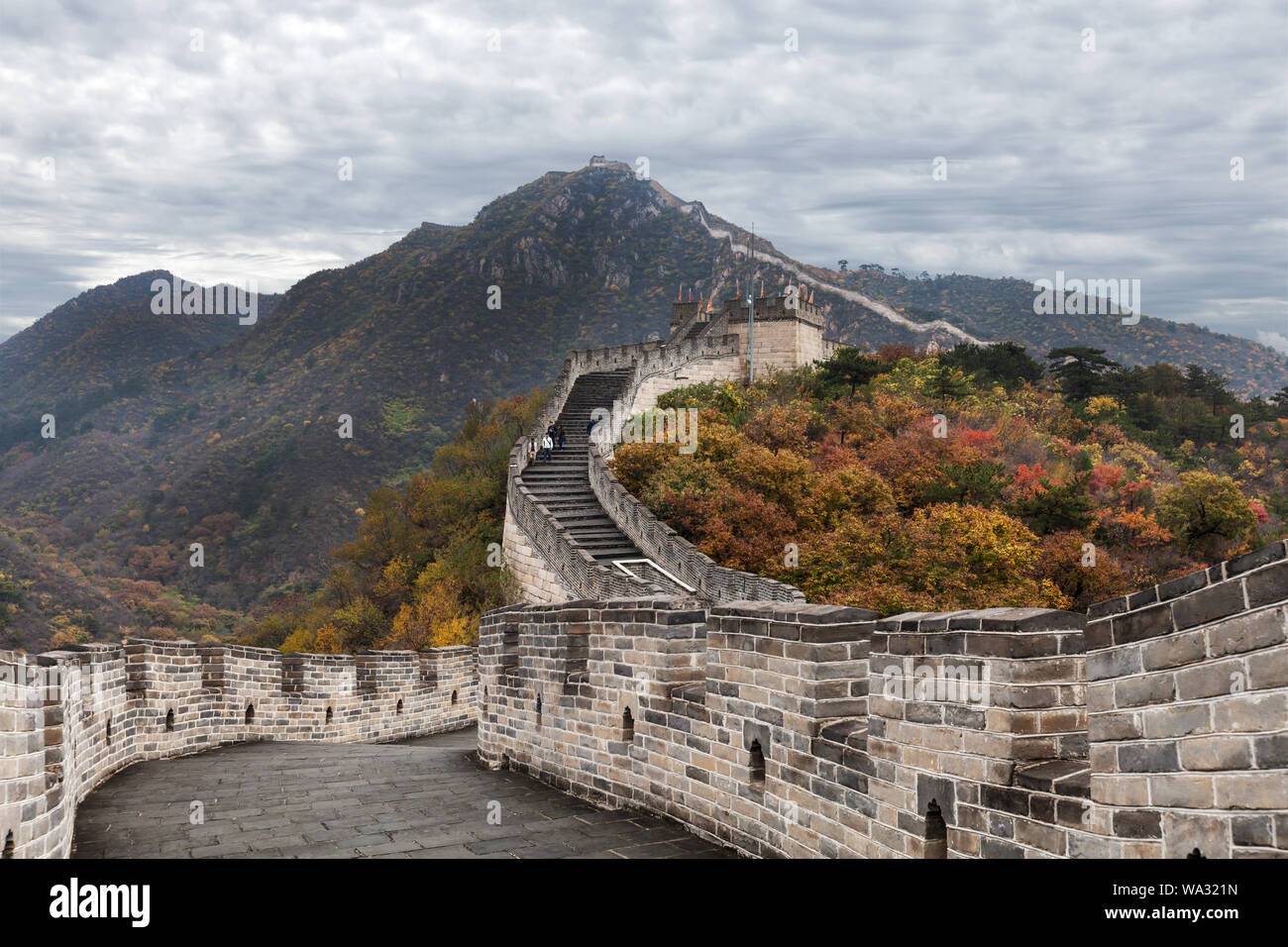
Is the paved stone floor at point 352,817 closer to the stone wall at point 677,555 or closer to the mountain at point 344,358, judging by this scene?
the stone wall at point 677,555

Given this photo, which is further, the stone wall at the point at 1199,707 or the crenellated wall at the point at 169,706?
the crenellated wall at the point at 169,706

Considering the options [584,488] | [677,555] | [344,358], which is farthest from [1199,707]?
[344,358]

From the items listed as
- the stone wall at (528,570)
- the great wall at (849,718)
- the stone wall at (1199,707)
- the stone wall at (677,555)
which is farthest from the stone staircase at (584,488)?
the stone wall at (1199,707)

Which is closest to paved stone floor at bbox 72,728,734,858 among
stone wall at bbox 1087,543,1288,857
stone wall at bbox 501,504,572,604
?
stone wall at bbox 1087,543,1288,857

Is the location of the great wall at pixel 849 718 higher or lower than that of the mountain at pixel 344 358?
lower

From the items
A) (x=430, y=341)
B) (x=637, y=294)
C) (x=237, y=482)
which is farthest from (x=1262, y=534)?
(x=637, y=294)
